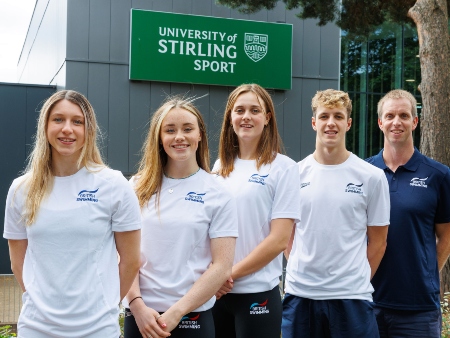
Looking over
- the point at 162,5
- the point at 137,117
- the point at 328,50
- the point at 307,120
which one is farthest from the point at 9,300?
the point at 328,50

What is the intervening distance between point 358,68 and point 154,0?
710cm

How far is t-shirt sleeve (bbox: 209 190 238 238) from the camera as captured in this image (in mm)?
2977

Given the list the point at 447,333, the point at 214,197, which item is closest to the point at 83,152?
the point at 214,197

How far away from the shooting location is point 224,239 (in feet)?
9.75

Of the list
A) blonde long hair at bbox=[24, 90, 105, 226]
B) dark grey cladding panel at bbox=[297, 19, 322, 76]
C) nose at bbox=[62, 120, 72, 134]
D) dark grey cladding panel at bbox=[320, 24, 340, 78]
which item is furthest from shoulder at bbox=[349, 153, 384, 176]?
dark grey cladding panel at bbox=[320, 24, 340, 78]

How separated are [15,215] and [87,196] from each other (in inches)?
13.6

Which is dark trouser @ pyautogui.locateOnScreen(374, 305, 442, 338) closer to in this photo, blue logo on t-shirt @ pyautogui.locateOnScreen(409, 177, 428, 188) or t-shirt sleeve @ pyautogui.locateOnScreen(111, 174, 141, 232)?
blue logo on t-shirt @ pyautogui.locateOnScreen(409, 177, 428, 188)

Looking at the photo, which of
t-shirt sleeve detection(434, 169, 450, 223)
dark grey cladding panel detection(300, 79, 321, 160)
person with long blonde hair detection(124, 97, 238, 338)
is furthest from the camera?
dark grey cladding panel detection(300, 79, 321, 160)

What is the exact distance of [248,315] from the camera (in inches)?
127

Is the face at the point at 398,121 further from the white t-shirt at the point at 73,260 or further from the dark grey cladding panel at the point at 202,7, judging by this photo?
the dark grey cladding panel at the point at 202,7

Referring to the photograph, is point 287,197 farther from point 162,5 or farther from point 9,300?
point 162,5

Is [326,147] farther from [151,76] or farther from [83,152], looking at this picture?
[151,76]

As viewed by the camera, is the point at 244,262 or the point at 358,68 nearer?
the point at 244,262

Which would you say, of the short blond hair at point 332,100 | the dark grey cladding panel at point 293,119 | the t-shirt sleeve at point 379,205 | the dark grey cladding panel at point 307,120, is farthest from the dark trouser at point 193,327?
the dark grey cladding panel at point 307,120
